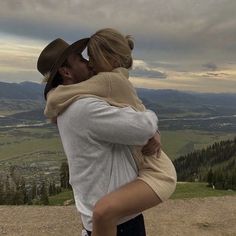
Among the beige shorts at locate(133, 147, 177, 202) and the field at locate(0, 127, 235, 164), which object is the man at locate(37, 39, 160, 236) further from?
the field at locate(0, 127, 235, 164)

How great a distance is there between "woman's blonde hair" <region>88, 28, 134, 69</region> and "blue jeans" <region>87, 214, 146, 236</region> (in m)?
0.76

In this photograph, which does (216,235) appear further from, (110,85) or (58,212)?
(110,85)

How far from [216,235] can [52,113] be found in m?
9.16

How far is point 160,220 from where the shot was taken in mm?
11766

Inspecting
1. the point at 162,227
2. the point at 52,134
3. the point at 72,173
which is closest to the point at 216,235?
the point at 162,227

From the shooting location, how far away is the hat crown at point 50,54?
7.88 feet

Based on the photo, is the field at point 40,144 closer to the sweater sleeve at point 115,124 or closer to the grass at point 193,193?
the grass at point 193,193

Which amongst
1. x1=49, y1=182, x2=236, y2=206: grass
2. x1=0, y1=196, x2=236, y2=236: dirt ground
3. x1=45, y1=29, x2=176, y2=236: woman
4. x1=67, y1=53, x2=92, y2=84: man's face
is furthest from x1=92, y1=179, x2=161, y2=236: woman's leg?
x1=49, y1=182, x2=236, y2=206: grass

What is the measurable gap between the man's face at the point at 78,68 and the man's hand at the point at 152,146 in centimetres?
45

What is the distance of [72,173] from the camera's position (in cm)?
230

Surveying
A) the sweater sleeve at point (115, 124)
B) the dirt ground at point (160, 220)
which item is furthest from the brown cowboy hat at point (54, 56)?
the dirt ground at point (160, 220)

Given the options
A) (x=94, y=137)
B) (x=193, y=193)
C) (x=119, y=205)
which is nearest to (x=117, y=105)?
(x=94, y=137)

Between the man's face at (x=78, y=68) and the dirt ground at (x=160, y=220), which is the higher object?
the man's face at (x=78, y=68)

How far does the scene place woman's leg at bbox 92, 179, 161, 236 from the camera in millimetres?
2107
